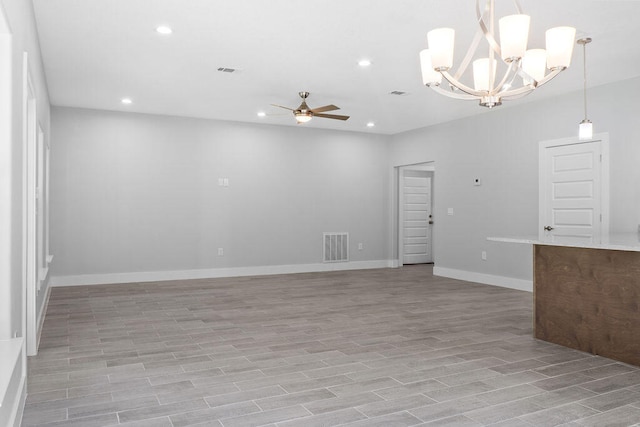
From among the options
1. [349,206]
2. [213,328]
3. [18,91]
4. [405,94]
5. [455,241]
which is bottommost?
[213,328]

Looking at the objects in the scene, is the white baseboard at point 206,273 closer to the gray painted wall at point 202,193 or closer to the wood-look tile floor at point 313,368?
the gray painted wall at point 202,193

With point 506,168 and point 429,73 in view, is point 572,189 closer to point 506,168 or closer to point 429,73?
point 506,168

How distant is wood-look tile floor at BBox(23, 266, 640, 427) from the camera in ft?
9.12

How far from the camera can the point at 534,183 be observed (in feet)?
23.1

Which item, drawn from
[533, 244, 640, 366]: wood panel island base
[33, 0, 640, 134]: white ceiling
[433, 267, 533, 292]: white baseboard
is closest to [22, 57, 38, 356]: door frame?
[33, 0, 640, 134]: white ceiling

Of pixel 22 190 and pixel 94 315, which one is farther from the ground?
pixel 22 190

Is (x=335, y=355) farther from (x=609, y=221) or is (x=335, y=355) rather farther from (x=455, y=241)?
(x=455, y=241)

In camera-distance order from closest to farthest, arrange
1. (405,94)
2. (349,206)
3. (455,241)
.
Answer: (405,94) < (455,241) < (349,206)

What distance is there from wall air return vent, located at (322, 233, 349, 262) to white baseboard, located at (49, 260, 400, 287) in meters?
0.11

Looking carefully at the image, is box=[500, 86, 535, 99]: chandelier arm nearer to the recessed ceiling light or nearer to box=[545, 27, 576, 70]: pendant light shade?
box=[545, 27, 576, 70]: pendant light shade

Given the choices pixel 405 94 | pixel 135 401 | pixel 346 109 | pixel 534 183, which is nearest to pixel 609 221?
pixel 534 183

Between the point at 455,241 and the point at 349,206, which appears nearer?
the point at 455,241

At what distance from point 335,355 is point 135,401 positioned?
1.55 meters

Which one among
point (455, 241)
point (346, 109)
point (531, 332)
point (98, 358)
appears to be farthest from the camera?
point (455, 241)
